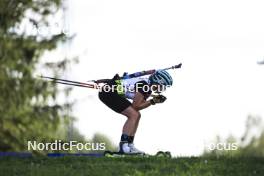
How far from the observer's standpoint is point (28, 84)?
11016mm

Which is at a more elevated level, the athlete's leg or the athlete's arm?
the athlete's arm

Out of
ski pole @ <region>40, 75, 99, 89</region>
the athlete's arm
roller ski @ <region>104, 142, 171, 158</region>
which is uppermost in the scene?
ski pole @ <region>40, 75, 99, 89</region>

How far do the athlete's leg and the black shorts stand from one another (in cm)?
14

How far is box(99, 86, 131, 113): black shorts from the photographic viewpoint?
1115 centimetres

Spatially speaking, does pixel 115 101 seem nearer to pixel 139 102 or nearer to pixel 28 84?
pixel 139 102

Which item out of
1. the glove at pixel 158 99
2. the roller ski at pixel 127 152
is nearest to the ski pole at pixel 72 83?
the glove at pixel 158 99

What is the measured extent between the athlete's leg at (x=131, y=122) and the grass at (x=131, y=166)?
52.2 inches

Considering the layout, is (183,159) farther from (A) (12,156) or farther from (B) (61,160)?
(A) (12,156)

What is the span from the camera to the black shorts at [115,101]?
11148 mm

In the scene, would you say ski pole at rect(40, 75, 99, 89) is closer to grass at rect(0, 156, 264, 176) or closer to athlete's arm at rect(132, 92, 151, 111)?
athlete's arm at rect(132, 92, 151, 111)

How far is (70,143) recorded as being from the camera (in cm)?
1175

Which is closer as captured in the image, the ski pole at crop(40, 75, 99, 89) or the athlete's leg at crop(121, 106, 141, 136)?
the athlete's leg at crop(121, 106, 141, 136)

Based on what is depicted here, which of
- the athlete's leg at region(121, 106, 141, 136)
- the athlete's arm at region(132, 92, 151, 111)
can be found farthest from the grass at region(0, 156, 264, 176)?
the athlete's arm at region(132, 92, 151, 111)

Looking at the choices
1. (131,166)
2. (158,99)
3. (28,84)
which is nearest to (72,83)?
(28,84)
